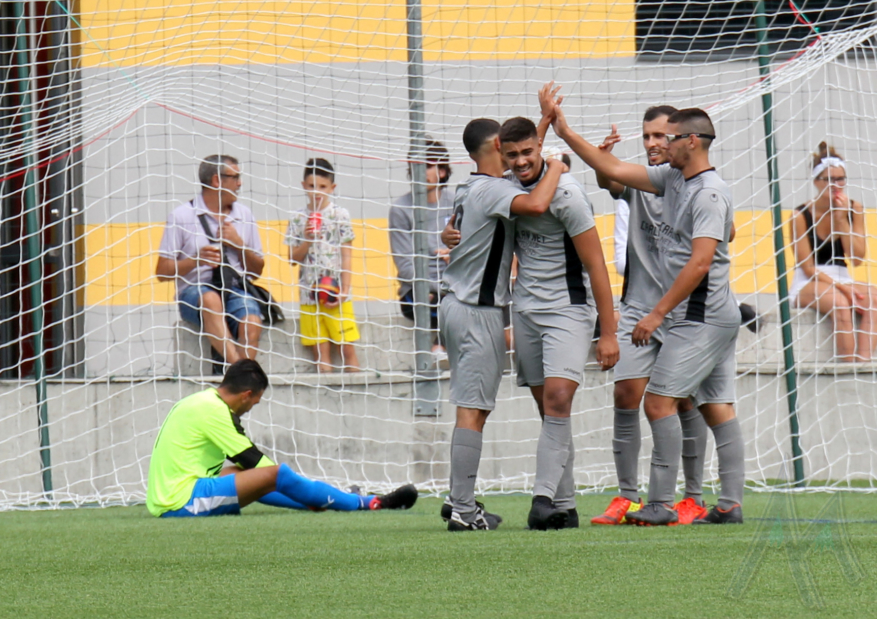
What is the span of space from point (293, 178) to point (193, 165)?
83cm

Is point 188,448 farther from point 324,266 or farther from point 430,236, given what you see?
point 430,236

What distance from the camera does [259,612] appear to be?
3.25 meters

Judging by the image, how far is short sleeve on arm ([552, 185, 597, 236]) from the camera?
5.08 meters

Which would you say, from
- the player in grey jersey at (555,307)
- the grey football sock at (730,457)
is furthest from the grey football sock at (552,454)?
the grey football sock at (730,457)

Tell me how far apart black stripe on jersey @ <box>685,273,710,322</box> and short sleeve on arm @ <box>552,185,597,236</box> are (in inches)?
22.7

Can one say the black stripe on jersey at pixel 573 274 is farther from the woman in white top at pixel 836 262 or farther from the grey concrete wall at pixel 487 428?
the woman in white top at pixel 836 262

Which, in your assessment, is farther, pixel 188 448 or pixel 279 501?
pixel 279 501

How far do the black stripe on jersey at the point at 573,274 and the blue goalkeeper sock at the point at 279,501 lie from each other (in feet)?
7.76

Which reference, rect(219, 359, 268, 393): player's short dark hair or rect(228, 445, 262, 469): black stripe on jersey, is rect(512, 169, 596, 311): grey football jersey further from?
rect(228, 445, 262, 469): black stripe on jersey

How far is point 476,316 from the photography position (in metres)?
5.25

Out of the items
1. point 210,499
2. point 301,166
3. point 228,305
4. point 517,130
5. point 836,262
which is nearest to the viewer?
point 517,130

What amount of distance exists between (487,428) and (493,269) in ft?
10.6

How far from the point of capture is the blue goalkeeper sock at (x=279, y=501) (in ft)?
22.4

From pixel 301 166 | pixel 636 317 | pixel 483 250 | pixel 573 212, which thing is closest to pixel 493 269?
pixel 483 250
